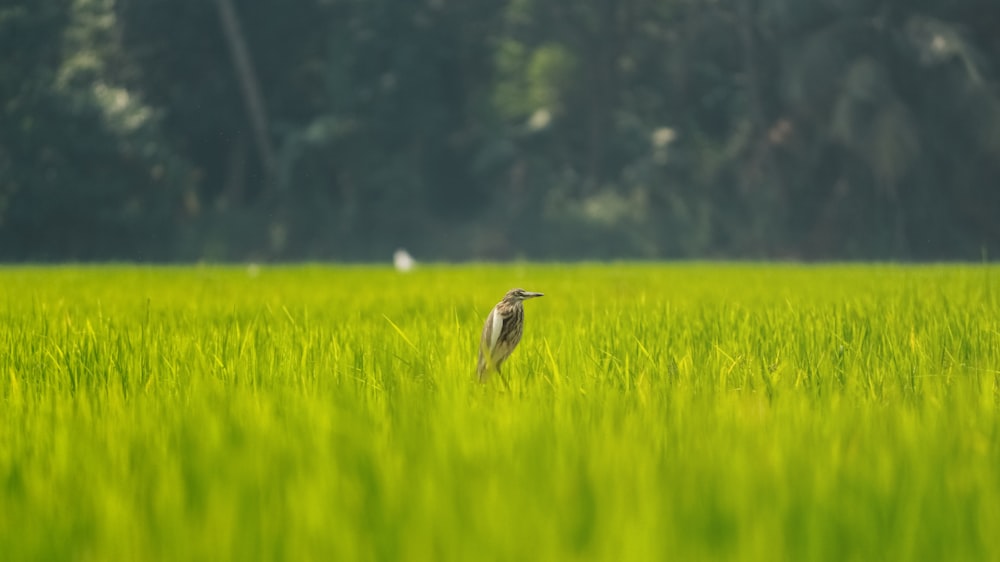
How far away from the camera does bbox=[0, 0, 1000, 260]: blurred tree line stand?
26578mm

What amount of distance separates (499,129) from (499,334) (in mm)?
27888

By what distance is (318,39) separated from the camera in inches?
1234

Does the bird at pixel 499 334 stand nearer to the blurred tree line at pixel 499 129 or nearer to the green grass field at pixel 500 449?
the green grass field at pixel 500 449

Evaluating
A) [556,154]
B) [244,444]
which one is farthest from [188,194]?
[244,444]

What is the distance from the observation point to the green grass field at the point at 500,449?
1.73 meters

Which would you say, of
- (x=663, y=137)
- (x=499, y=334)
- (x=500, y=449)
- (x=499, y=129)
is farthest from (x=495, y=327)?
(x=499, y=129)

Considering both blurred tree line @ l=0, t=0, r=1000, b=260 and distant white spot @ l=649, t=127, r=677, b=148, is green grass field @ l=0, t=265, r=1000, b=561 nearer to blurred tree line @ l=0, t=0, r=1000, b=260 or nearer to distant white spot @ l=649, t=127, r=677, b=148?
blurred tree line @ l=0, t=0, r=1000, b=260

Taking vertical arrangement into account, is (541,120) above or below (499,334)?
above

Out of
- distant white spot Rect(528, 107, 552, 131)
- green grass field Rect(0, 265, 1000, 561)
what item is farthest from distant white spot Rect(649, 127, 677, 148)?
green grass field Rect(0, 265, 1000, 561)

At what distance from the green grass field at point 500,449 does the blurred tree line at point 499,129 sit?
2300cm

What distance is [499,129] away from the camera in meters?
31.0

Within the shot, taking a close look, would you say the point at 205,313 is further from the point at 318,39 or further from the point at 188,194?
the point at 318,39

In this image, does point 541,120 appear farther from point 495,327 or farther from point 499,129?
point 495,327

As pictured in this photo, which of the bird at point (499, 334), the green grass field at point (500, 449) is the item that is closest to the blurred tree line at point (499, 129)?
the green grass field at point (500, 449)
